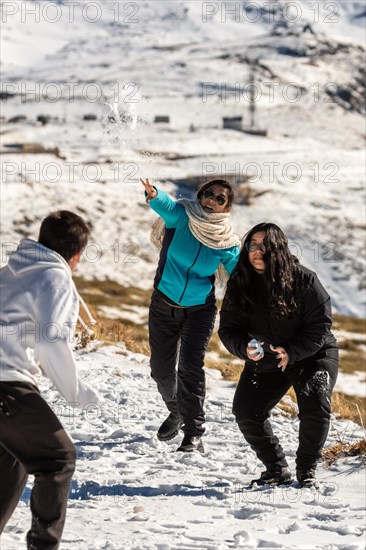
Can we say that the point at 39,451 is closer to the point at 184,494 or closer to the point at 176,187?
the point at 184,494

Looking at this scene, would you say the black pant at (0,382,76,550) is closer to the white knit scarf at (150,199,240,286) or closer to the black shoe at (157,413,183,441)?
the white knit scarf at (150,199,240,286)

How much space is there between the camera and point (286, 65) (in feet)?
379

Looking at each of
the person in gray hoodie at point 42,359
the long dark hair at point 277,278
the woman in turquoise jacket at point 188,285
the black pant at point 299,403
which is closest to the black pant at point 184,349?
the woman in turquoise jacket at point 188,285

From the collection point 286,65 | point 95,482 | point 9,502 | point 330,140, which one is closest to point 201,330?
point 95,482

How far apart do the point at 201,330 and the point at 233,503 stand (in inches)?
55.3

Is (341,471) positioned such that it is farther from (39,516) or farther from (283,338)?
(39,516)

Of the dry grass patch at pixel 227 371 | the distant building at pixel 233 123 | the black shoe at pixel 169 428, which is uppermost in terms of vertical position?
the black shoe at pixel 169 428

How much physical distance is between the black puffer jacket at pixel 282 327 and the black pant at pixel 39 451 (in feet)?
5.98

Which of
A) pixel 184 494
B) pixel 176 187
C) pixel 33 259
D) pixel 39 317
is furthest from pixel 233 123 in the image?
pixel 39 317

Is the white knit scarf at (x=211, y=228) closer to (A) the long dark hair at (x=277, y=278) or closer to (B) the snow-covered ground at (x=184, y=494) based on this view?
(A) the long dark hair at (x=277, y=278)

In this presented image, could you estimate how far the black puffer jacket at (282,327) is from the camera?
5.35 meters

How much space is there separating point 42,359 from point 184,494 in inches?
87.2

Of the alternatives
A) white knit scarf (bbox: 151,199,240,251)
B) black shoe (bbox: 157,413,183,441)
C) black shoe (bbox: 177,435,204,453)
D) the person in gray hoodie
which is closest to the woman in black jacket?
white knit scarf (bbox: 151,199,240,251)

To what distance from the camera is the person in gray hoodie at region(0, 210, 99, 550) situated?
12.0 feet
